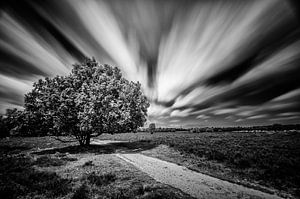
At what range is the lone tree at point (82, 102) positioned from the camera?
17984 mm

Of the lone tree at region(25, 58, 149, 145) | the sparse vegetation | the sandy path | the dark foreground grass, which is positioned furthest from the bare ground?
the lone tree at region(25, 58, 149, 145)

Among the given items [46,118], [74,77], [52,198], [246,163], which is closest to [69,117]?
[46,118]

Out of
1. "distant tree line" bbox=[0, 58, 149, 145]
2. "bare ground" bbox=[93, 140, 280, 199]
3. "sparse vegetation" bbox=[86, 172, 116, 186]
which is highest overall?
"distant tree line" bbox=[0, 58, 149, 145]

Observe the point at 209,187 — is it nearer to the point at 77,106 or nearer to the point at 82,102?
the point at 82,102

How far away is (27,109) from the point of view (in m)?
19.6

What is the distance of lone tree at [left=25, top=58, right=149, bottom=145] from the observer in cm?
1798

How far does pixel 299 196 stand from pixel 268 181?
2005 millimetres

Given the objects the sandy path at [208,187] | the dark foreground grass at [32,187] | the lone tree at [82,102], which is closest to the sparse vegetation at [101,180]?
the dark foreground grass at [32,187]

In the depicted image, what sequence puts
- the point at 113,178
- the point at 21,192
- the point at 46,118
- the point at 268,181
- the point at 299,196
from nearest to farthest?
the point at 21,192, the point at 299,196, the point at 113,178, the point at 268,181, the point at 46,118

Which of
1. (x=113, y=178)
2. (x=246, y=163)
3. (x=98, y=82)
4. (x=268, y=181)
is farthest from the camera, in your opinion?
(x=98, y=82)

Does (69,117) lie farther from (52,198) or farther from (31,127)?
(52,198)

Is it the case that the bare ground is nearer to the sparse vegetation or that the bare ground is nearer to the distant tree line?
the sparse vegetation

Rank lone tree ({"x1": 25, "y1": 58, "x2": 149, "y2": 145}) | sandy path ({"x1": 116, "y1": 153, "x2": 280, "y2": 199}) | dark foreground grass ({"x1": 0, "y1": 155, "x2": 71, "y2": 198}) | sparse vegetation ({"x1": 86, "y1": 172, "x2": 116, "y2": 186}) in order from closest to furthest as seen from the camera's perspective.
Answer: dark foreground grass ({"x1": 0, "y1": 155, "x2": 71, "y2": 198}) → sandy path ({"x1": 116, "y1": 153, "x2": 280, "y2": 199}) → sparse vegetation ({"x1": 86, "y1": 172, "x2": 116, "y2": 186}) → lone tree ({"x1": 25, "y1": 58, "x2": 149, "y2": 145})

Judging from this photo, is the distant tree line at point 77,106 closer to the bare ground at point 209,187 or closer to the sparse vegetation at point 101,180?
the sparse vegetation at point 101,180
